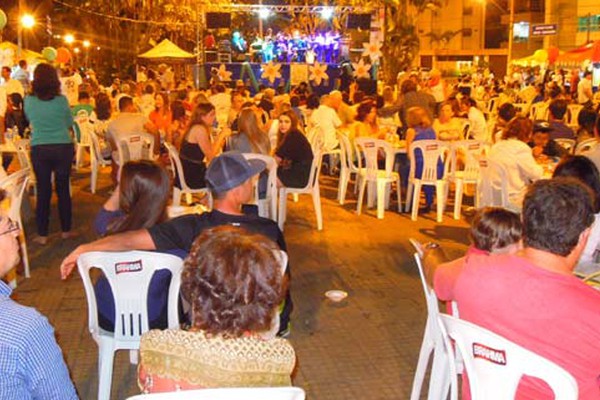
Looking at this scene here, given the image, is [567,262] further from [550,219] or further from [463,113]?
[463,113]

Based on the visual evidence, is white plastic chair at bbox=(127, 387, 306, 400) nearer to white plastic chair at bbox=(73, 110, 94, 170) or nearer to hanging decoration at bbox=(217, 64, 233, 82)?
white plastic chair at bbox=(73, 110, 94, 170)

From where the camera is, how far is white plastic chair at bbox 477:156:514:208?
6055mm

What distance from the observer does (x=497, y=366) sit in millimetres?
2141

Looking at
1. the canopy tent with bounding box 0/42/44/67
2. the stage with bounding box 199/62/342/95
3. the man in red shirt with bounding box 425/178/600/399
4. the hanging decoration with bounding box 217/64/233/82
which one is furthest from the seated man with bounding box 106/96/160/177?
the hanging decoration with bounding box 217/64/233/82

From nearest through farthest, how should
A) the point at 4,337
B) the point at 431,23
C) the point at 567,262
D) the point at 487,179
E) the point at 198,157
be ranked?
the point at 4,337, the point at 567,262, the point at 487,179, the point at 198,157, the point at 431,23

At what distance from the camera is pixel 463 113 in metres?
11.3

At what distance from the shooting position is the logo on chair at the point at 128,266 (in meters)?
3.18

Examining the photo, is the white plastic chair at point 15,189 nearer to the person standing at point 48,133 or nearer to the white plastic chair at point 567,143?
the person standing at point 48,133

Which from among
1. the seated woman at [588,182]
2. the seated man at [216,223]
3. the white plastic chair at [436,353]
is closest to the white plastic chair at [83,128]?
the seated man at [216,223]

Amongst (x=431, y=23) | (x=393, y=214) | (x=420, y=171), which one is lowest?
(x=393, y=214)

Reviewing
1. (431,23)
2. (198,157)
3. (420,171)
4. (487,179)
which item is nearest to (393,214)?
(420,171)

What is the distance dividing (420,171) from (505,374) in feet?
18.8

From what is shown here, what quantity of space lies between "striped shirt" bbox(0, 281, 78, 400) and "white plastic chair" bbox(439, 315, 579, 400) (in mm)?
1212

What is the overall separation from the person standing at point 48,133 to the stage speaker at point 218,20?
34.9 feet
